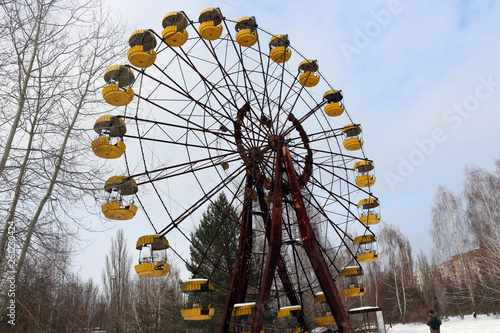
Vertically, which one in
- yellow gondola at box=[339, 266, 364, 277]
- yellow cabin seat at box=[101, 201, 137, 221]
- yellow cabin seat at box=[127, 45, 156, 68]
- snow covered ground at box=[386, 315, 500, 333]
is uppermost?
yellow cabin seat at box=[127, 45, 156, 68]

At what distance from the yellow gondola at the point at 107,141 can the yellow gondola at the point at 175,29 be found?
11.0 feet

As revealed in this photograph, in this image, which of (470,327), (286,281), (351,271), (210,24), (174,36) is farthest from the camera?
(470,327)

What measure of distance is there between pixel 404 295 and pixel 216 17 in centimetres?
3504

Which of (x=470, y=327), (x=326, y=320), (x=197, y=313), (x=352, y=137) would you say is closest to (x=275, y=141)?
(x=352, y=137)

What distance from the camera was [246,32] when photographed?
14227 millimetres

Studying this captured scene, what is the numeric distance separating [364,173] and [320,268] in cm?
580

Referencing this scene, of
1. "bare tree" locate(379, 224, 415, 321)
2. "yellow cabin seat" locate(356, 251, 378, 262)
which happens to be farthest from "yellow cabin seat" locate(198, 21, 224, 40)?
"bare tree" locate(379, 224, 415, 321)

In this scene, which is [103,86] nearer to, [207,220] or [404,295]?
[207,220]

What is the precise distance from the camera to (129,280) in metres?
39.5

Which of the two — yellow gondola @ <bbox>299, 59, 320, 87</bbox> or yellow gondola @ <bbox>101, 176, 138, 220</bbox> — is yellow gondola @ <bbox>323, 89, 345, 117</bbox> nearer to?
yellow gondola @ <bbox>299, 59, 320, 87</bbox>

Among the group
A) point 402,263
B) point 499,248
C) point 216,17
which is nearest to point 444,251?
point 402,263

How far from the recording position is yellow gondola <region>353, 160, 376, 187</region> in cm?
1473

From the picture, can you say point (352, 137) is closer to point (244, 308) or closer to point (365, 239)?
point (365, 239)

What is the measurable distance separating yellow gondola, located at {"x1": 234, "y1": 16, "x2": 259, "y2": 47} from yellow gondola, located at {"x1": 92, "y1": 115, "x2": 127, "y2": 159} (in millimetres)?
5684
